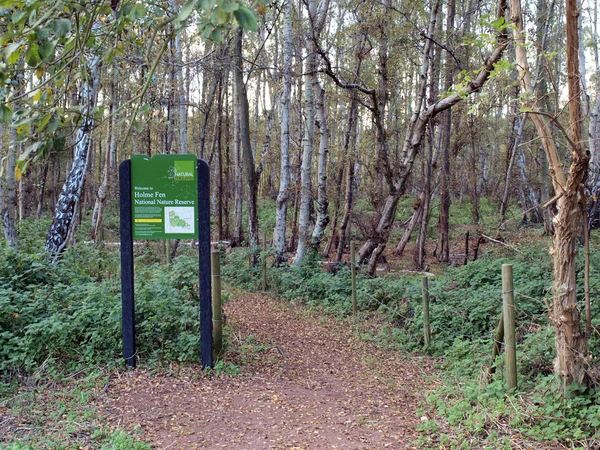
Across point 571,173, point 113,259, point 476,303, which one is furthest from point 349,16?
point 571,173

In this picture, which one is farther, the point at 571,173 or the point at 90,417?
the point at 90,417

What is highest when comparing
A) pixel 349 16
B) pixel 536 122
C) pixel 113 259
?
pixel 349 16

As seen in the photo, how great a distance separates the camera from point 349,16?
81.4 feet

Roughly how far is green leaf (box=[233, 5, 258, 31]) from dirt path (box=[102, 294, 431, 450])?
11.6 ft

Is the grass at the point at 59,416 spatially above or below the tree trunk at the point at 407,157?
below

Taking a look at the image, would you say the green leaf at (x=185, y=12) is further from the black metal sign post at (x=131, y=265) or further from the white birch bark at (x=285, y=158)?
the white birch bark at (x=285, y=158)

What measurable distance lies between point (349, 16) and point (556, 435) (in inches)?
946

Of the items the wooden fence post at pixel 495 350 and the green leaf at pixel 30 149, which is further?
the wooden fence post at pixel 495 350

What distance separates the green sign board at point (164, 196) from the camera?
5.79 metres

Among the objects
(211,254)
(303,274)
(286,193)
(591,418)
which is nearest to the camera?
(591,418)

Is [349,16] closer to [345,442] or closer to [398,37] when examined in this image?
[398,37]

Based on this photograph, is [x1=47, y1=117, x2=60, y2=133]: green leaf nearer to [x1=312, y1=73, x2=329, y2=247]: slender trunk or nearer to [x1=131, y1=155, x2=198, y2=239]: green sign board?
[x1=131, y1=155, x2=198, y2=239]: green sign board

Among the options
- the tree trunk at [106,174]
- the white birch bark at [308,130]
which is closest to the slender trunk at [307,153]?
the white birch bark at [308,130]

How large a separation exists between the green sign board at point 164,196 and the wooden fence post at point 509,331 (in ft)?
11.2
